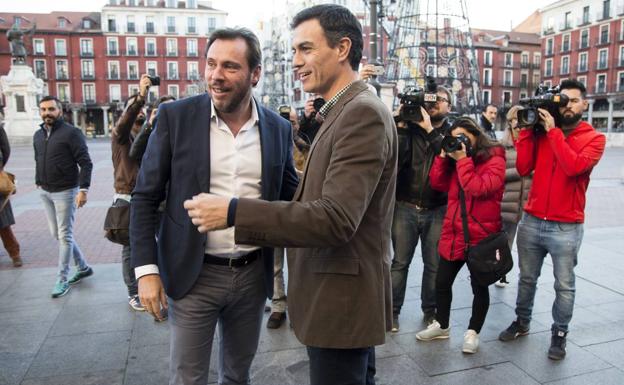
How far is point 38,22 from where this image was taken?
187ft

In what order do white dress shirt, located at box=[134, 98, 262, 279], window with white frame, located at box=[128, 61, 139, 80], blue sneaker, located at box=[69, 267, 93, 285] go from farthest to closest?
1. window with white frame, located at box=[128, 61, 139, 80]
2. blue sneaker, located at box=[69, 267, 93, 285]
3. white dress shirt, located at box=[134, 98, 262, 279]

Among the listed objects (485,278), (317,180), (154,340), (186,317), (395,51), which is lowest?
(154,340)

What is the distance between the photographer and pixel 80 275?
5270 millimetres

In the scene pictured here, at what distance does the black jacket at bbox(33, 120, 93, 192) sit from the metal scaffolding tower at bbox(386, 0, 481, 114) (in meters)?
7.27

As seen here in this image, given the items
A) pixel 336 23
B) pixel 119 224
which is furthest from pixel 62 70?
pixel 336 23

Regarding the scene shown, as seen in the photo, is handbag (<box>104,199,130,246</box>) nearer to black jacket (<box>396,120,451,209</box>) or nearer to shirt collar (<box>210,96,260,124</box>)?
shirt collar (<box>210,96,260,124</box>)

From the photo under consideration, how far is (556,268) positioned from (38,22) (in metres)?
67.0

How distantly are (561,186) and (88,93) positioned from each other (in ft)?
205

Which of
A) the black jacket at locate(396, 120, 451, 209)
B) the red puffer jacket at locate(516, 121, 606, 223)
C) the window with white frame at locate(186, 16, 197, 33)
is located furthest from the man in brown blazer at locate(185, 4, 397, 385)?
the window with white frame at locate(186, 16, 197, 33)

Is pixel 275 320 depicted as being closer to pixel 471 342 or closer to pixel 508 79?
pixel 471 342

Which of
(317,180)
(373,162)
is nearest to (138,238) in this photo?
(317,180)

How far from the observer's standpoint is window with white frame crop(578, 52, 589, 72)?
5147 cm

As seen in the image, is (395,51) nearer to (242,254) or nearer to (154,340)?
(154,340)

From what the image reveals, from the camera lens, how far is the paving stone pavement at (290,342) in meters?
3.19
